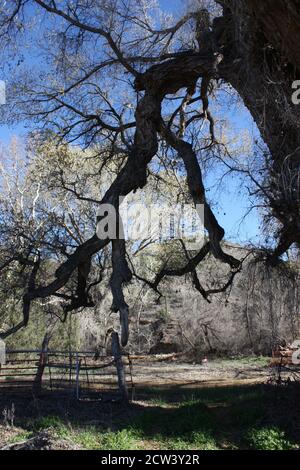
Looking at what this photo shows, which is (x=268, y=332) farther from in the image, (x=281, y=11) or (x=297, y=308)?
(x=281, y=11)

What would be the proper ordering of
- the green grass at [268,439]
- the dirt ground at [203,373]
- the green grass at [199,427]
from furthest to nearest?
the dirt ground at [203,373]
the green grass at [199,427]
the green grass at [268,439]

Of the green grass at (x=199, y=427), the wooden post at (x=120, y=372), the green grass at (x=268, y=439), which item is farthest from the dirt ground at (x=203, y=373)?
the green grass at (x=268, y=439)

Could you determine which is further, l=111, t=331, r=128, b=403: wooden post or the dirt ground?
the dirt ground

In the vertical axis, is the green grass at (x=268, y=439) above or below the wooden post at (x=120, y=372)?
below

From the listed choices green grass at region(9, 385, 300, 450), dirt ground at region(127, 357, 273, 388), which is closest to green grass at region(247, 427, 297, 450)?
green grass at region(9, 385, 300, 450)

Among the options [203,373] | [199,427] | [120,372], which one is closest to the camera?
[199,427]

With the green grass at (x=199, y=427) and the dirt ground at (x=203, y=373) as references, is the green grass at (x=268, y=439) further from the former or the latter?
the dirt ground at (x=203, y=373)

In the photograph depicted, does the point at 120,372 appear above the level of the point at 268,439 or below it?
above

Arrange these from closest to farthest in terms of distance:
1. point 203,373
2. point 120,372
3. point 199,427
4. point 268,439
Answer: point 268,439 < point 199,427 < point 120,372 < point 203,373

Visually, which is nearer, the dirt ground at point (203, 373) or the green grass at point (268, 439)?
the green grass at point (268, 439)

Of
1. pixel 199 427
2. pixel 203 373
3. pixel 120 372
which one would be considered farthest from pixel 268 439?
pixel 203 373

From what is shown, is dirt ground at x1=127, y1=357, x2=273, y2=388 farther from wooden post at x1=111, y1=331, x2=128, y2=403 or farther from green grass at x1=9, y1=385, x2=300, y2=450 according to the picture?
green grass at x1=9, y1=385, x2=300, y2=450

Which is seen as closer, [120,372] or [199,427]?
[199,427]

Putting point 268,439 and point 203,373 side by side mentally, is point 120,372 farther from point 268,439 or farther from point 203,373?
point 203,373
